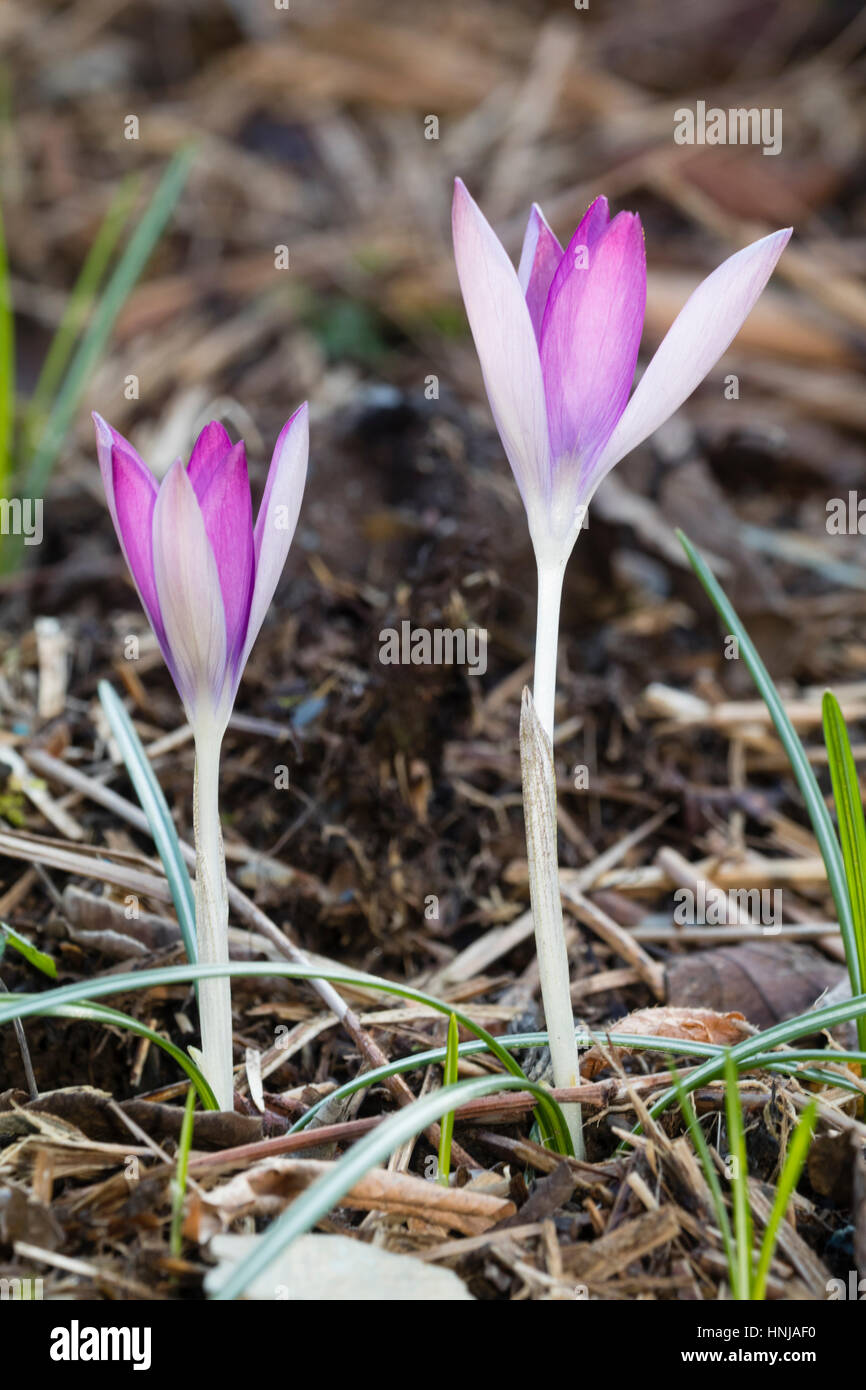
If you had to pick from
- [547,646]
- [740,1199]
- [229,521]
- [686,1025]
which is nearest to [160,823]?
[229,521]

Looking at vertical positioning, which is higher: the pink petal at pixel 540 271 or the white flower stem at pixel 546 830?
the pink petal at pixel 540 271

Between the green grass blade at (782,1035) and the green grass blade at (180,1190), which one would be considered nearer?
the green grass blade at (180,1190)

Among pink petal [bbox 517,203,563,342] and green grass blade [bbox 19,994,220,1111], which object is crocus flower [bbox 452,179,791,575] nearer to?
pink petal [bbox 517,203,563,342]

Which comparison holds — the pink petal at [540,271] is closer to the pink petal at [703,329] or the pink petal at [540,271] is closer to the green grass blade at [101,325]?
the pink petal at [703,329]

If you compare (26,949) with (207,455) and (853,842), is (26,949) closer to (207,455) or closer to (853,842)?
A: (207,455)

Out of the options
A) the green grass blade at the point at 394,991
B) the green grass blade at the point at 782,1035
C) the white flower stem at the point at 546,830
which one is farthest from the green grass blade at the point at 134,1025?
the green grass blade at the point at 782,1035

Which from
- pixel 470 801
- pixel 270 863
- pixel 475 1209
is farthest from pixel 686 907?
pixel 475 1209
